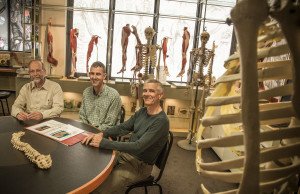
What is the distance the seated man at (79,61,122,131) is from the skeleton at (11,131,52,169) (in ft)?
3.63

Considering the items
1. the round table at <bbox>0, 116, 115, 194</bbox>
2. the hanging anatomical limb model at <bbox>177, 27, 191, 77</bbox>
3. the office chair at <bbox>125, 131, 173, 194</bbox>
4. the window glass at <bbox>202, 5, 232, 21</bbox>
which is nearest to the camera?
the round table at <bbox>0, 116, 115, 194</bbox>

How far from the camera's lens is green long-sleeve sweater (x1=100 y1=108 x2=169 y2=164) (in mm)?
2104

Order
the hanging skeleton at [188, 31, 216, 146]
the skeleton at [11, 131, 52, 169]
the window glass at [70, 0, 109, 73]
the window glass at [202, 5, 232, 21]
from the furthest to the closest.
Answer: the window glass at [202, 5, 232, 21] → the window glass at [70, 0, 109, 73] → the hanging skeleton at [188, 31, 216, 146] → the skeleton at [11, 131, 52, 169]

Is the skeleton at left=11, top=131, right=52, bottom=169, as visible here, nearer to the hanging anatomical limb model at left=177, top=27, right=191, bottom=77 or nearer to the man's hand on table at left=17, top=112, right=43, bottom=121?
the man's hand on table at left=17, top=112, right=43, bottom=121

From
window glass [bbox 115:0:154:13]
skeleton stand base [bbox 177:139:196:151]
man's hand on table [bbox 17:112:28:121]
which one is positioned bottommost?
skeleton stand base [bbox 177:139:196:151]

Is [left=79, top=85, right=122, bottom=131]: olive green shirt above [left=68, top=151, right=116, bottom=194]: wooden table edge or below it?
above

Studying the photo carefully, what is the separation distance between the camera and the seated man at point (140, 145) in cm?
211

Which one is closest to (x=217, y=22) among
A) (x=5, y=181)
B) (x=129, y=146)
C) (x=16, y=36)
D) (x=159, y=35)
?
(x=159, y=35)

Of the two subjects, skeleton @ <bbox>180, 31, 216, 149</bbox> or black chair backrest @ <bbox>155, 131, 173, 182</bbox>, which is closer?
black chair backrest @ <bbox>155, 131, 173, 182</bbox>

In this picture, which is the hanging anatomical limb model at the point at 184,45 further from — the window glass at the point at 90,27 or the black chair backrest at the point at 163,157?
the black chair backrest at the point at 163,157

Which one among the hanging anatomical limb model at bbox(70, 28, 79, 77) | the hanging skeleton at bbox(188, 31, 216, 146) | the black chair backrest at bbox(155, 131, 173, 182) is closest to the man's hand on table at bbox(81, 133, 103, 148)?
the black chair backrest at bbox(155, 131, 173, 182)

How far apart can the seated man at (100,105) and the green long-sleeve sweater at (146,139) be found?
0.51 m

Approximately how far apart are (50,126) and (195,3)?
4.05 m

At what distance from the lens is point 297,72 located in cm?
60
